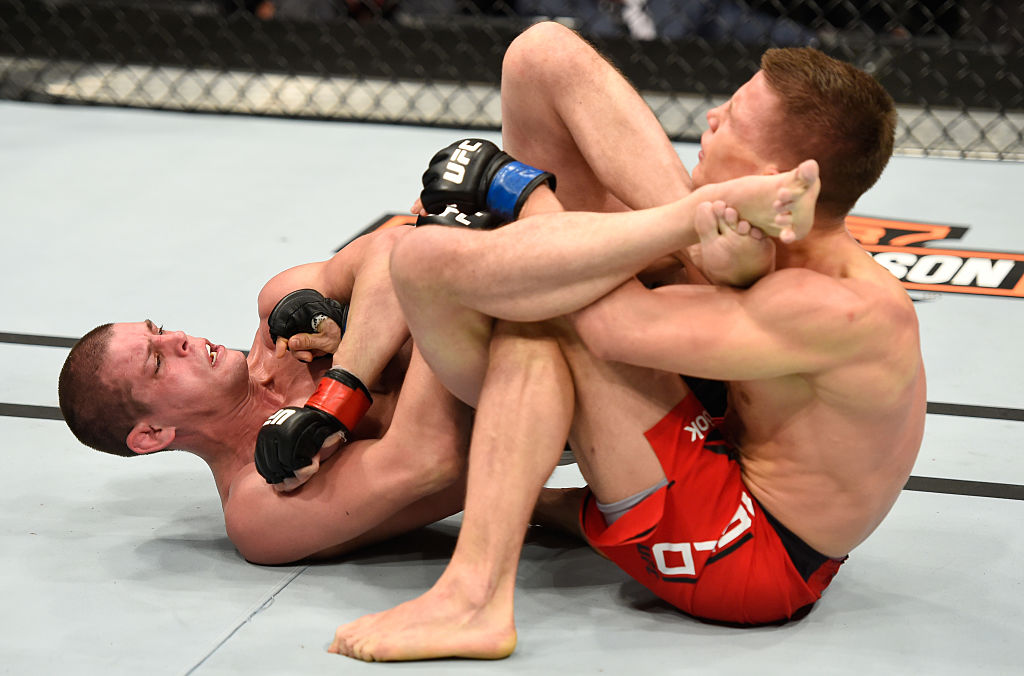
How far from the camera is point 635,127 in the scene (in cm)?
167

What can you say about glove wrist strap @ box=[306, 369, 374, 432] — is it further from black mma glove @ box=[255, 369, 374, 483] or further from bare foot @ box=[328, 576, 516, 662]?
bare foot @ box=[328, 576, 516, 662]

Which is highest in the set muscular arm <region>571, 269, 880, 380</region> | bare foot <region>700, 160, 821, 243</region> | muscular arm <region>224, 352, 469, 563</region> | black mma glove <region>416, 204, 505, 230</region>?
bare foot <region>700, 160, 821, 243</region>

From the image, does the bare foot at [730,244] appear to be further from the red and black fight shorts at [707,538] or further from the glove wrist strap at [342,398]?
the glove wrist strap at [342,398]

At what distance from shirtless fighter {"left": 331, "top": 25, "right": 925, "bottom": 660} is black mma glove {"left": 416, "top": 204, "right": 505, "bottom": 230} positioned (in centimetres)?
4

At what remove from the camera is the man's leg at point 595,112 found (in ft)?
5.40

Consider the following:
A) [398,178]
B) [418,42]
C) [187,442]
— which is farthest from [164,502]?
[418,42]

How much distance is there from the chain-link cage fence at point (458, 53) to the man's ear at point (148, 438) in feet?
8.89

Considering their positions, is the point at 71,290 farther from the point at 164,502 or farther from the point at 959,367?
the point at 959,367

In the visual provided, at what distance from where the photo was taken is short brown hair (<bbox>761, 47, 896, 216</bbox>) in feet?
4.31

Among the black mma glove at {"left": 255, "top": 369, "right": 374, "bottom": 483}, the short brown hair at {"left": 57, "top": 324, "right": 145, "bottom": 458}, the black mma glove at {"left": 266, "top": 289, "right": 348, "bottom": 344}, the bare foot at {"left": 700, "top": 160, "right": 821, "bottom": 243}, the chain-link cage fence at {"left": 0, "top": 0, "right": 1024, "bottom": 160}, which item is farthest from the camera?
the chain-link cage fence at {"left": 0, "top": 0, "right": 1024, "bottom": 160}

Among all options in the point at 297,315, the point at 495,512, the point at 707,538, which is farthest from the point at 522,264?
the point at 297,315

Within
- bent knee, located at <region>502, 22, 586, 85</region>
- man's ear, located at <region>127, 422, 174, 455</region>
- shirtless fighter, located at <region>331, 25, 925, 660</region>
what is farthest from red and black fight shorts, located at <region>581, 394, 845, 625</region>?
man's ear, located at <region>127, 422, 174, 455</region>

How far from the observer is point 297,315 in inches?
71.1

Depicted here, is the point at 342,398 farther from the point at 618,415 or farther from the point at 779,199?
the point at 779,199
